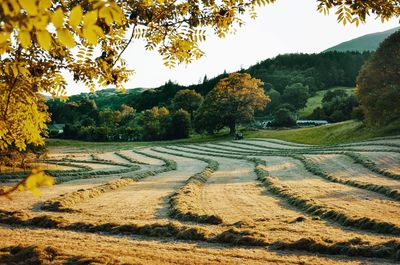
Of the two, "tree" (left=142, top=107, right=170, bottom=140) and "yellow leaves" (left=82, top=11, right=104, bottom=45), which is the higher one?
"yellow leaves" (left=82, top=11, right=104, bottom=45)

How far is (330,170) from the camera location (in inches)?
1225

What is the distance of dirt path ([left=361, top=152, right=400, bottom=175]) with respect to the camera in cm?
2888

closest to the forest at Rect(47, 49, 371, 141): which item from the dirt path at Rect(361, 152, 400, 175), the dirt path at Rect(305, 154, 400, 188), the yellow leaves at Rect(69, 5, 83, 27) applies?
the dirt path at Rect(361, 152, 400, 175)

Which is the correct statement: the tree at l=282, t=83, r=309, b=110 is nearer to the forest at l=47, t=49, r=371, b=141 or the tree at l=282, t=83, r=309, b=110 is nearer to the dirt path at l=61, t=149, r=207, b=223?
the forest at l=47, t=49, r=371, b=141

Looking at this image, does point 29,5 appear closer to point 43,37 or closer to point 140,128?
point 43,37

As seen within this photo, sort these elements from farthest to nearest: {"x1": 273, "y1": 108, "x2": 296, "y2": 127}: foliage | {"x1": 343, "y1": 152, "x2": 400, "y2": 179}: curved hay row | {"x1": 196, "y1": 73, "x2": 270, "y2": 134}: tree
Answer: {"x1": 273, "y1": 108, "x2": 296, "y2": 127}: foliage
{"x1": 196, "y1": 73, "x2": 270, "y2": 134}: tree
{"x1": 343, "y1": 152, "x2": 400, "y2": 179}: curved hay row

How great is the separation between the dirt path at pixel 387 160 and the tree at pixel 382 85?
1956cm

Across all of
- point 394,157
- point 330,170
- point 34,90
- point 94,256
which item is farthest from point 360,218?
point 394,157

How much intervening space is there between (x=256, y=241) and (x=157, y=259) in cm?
276

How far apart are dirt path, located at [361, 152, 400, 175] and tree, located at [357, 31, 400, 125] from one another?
1956 cm

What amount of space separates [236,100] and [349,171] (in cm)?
6967

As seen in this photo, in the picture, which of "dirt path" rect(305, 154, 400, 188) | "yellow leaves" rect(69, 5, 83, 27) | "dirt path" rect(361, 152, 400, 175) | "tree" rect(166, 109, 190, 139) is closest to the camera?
"yellow leaves" rect(69, 5, 83, 27)

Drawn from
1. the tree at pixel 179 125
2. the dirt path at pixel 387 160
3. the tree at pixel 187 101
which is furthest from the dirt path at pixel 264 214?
the tree at pixel 187 101

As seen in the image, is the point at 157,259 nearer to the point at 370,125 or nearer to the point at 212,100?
the point at 370,125
